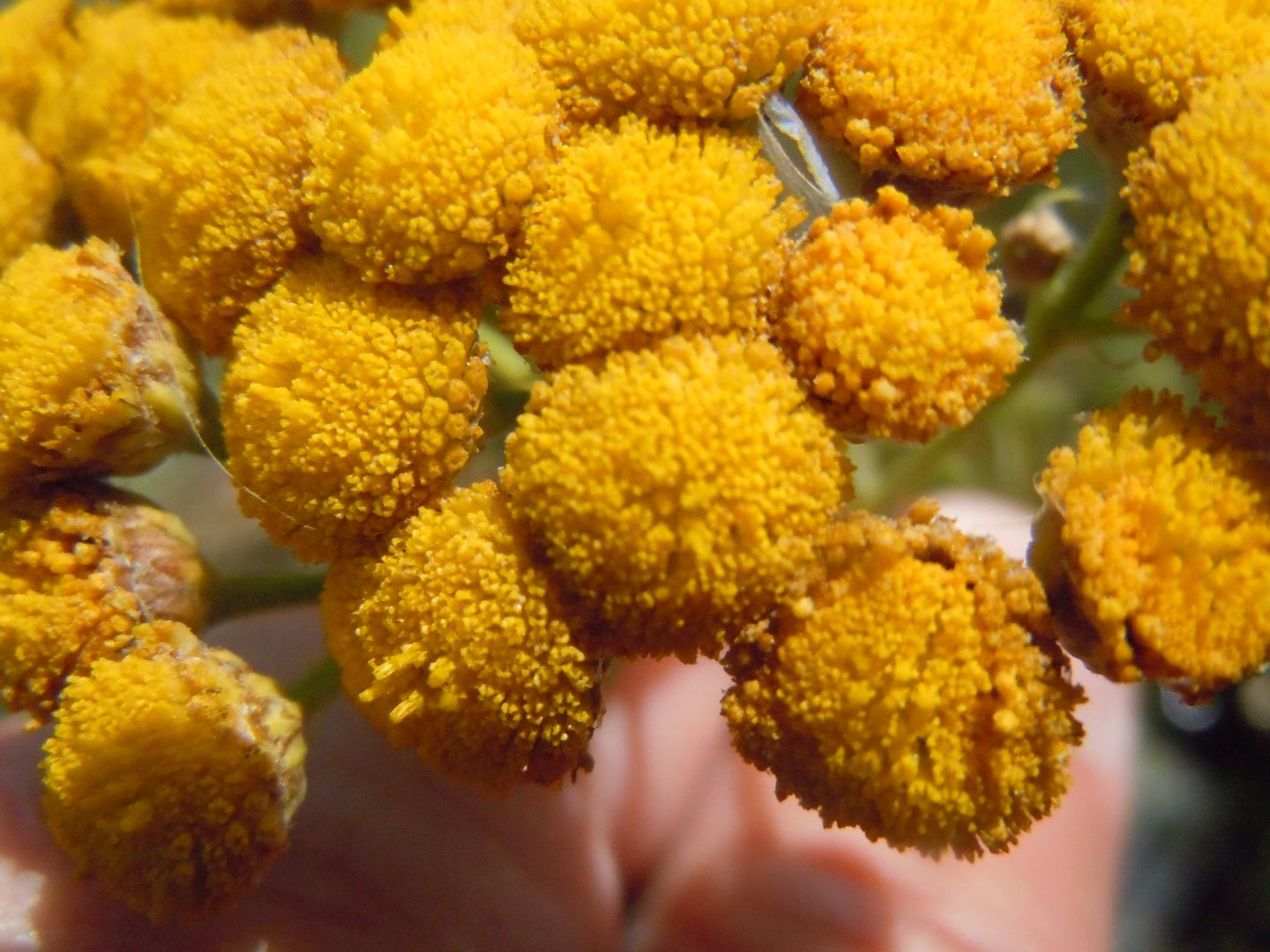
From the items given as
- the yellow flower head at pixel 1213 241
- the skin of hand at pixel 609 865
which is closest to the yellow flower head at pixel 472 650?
the skin of hand at pixel 609 865

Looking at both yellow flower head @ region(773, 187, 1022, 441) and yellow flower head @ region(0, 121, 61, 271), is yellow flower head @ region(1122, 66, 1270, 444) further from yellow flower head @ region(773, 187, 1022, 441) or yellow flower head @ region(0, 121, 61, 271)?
yellow flower head @ region(0, 121, 61, 271)

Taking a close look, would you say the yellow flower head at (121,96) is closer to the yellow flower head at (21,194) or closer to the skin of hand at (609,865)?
the yellow flower head at (21,194)

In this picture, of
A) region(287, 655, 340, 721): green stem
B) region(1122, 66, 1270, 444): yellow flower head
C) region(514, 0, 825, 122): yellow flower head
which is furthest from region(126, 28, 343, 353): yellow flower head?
region(1122, 66, 1270, 444): yellow flower head

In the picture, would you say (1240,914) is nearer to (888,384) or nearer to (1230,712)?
(1230,712)

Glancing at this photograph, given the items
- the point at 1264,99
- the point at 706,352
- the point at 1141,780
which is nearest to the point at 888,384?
the point at 706,352

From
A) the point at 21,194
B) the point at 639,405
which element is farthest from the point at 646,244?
the point at 21,194

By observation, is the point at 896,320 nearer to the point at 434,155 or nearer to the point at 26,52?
the point at 434,155
